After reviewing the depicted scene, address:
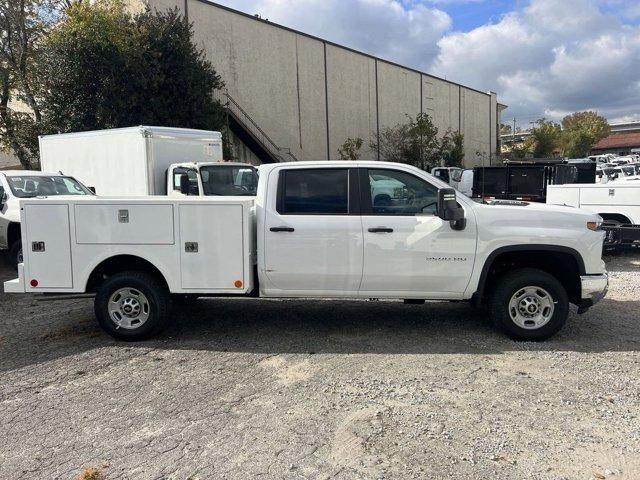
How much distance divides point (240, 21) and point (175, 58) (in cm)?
883

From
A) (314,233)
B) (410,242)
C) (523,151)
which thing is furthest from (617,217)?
(523,151)

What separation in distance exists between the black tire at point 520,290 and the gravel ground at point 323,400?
174 millimetres

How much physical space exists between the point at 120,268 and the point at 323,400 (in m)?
2.99

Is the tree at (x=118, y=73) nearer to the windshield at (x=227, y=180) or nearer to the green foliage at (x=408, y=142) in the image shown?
the windshield at (x=227, y=180)

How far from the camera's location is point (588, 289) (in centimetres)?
567

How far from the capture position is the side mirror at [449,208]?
17.9ft

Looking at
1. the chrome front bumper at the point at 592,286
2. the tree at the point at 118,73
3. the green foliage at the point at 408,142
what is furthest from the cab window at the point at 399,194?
the green foliage at the point at 408,142

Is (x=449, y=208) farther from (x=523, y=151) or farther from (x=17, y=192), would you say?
(x=523, y=151)

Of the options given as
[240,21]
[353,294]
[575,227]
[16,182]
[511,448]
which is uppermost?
[240,21]

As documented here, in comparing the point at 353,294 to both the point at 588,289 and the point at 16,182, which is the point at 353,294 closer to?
the point at 588,289

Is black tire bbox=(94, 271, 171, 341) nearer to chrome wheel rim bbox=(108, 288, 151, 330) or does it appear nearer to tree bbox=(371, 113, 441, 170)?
chrome wheel rim bbox=(108, 288, 151, 330)

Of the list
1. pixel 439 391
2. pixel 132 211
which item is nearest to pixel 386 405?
pixel 439 391

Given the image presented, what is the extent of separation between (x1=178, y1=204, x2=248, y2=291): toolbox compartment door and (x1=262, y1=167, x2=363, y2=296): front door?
299 millimetres

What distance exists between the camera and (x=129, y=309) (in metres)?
5.93
